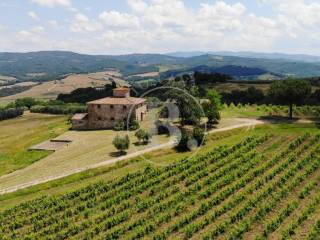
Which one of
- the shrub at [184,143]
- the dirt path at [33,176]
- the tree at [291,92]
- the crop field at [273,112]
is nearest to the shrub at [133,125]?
the dirt path at [33,176]

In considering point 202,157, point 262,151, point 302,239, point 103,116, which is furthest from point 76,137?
point 302,239

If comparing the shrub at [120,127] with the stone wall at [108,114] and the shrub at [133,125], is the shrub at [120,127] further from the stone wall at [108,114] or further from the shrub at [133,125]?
the stone wall at [108,114]

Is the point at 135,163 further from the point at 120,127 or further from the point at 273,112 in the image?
the point at 273,112

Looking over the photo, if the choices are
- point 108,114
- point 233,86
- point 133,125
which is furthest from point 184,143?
point 233,86

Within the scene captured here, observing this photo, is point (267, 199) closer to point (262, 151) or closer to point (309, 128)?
point (262, 151)

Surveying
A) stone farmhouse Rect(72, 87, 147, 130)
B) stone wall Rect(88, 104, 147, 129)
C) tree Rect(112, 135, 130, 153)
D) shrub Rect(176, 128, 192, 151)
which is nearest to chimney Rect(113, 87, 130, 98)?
stone farmhouse Rect(72, 87, 147, 130)
